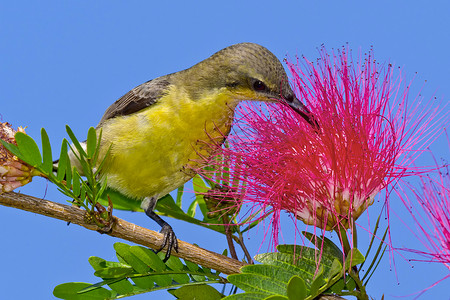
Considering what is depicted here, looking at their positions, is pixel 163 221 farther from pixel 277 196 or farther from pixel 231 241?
pixel 277 196

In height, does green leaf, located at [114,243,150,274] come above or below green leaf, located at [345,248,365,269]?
above

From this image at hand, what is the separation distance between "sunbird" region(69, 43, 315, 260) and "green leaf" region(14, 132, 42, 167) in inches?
32.7

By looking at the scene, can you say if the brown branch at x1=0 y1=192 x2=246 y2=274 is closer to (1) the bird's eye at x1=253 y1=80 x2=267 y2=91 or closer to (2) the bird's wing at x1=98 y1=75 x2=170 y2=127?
(1) the bird's eye at x1=253 y1=80 x2=267 y2=91

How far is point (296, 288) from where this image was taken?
5.95 feet

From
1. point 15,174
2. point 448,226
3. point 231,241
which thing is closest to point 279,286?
point 231,241

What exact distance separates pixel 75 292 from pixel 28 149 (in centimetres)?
64

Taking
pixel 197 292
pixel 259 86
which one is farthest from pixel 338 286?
pixel 259 86

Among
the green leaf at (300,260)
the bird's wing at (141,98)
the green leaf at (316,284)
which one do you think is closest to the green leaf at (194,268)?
the green leaf at (300,260)

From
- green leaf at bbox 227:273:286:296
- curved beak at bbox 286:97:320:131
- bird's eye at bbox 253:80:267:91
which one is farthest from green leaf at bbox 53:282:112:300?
bird's eye at bbox 253:80:267:91

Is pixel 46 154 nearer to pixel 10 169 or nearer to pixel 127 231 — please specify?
pixel 10 169

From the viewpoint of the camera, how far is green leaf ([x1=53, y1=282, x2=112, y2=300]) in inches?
89.2

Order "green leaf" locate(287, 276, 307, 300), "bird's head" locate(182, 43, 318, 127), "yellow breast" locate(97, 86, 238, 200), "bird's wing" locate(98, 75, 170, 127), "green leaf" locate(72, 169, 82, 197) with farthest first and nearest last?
1. "bird's wing" locate(98, 75, 170, 127)
2. "yellow breast" locate(97, 86, 238, 200)
3. "bird's head" locate(182, 43, 318, 127)
4. "green leaf" locate(72, 169, 82, 197)
5. "green leaf" locate(287, 276, 307, 300)

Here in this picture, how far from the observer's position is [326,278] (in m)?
2.07

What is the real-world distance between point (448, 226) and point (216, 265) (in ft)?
3.14
